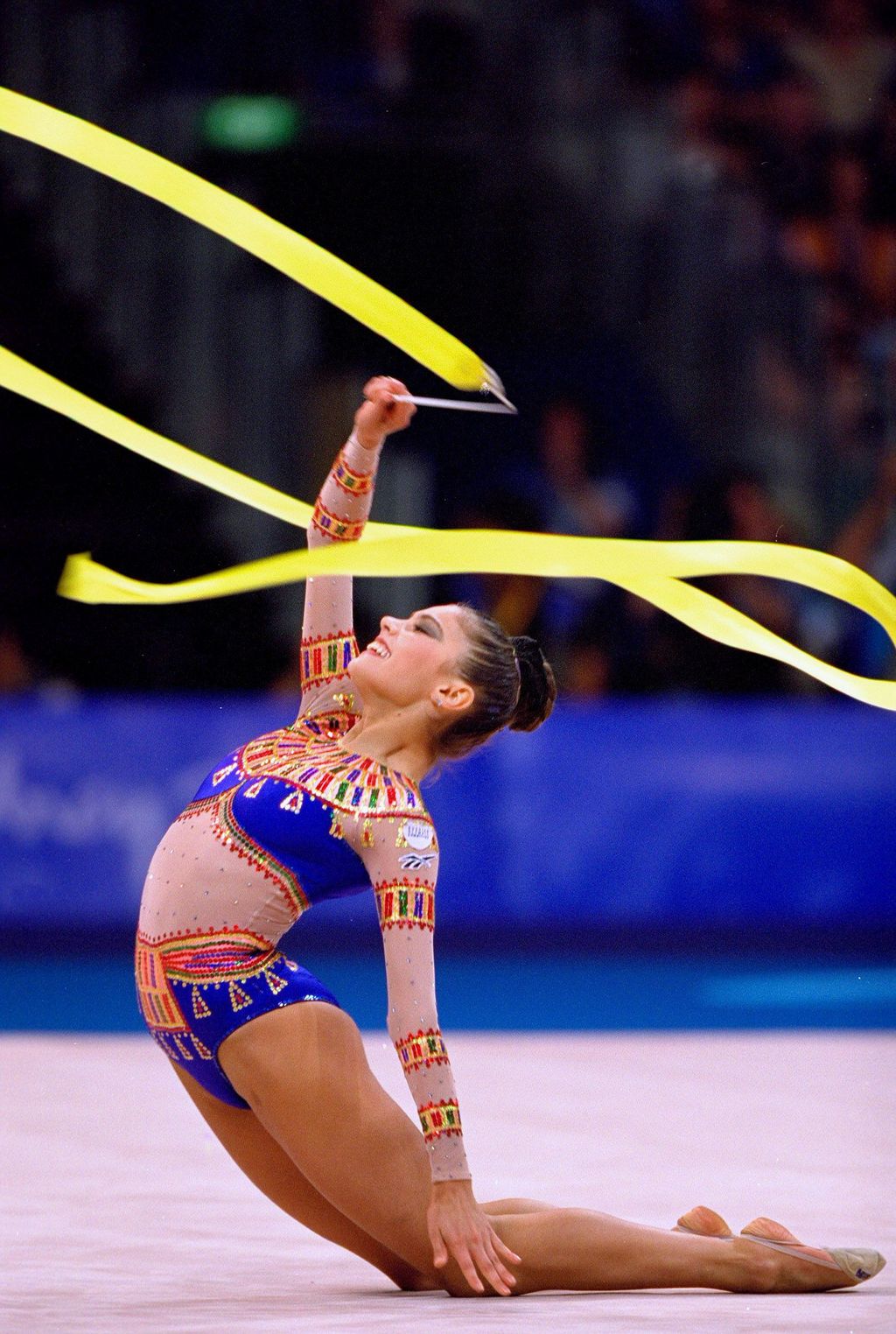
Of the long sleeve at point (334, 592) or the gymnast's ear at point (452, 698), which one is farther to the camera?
the long sleeve at point (334, 592)

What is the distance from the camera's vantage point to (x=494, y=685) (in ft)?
9.16

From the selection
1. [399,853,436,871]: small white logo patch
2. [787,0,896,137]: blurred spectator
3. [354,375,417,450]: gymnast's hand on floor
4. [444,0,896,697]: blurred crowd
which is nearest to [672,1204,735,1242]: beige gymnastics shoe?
[399,853,436,871]: small white logo patch

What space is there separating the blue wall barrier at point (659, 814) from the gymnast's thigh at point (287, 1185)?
4139 mm

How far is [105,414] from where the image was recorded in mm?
2986

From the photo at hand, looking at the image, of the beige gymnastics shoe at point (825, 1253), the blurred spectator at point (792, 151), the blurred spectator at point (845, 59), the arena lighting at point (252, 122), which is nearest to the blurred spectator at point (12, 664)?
the arena lighting at point (252, 122)

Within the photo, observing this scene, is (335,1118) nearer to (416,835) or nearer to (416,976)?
(416,976)

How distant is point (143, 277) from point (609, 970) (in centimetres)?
396

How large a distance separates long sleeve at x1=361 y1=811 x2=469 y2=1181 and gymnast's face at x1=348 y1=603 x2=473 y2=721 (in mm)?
202

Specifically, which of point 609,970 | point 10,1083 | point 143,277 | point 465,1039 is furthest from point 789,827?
point 143,277

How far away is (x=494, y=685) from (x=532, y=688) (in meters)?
0.08

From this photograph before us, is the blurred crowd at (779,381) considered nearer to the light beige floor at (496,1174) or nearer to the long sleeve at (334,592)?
the light beige floor at (496,1174)

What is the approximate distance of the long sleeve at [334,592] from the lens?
291 centimetres

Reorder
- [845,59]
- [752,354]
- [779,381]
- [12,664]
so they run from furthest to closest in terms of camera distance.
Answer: [845,59]
[752,354]
[779,381]
[12,664]

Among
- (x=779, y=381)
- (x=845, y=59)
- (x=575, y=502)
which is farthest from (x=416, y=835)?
(x=845, y=59)
